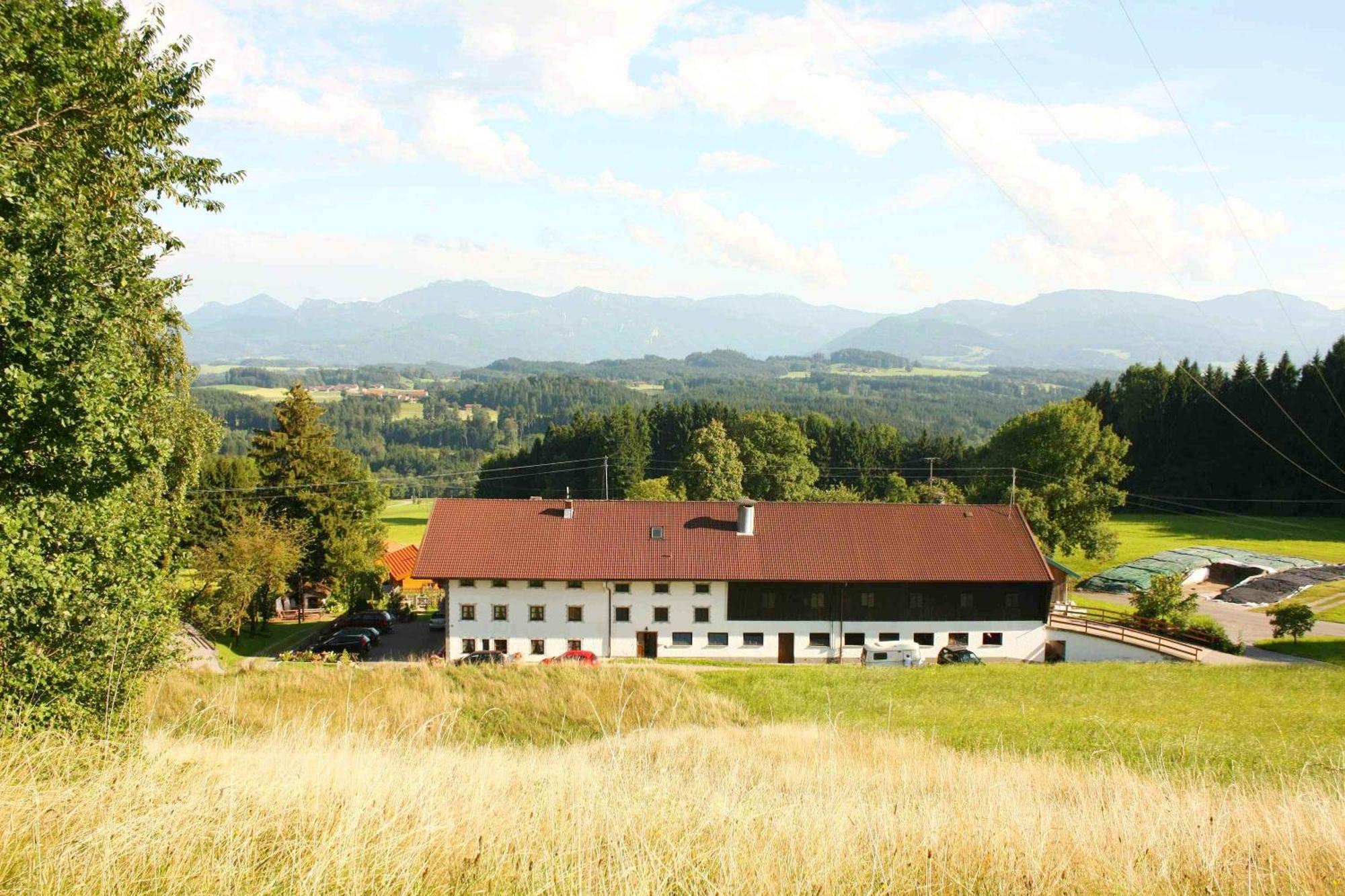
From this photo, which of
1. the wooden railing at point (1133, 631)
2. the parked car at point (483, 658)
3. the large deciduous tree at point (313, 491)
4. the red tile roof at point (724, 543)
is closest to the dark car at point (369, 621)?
the large deciduous tree at point (313, 491)

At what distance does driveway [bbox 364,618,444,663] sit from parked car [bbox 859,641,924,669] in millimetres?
17235

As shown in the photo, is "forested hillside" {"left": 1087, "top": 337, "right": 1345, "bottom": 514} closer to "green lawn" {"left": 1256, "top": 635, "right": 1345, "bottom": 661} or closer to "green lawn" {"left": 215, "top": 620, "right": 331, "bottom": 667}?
"green lawn" {"left": 1256, "top": 635, "right": 1345, "bottom": 661}

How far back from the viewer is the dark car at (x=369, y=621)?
43.1m

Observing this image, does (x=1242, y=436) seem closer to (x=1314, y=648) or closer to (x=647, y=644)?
(x=1314, y=648)

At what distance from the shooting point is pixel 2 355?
10383 millimetres

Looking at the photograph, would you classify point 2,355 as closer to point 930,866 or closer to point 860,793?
point 860,793

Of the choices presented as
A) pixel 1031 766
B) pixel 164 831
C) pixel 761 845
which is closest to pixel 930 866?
pixel 761 845

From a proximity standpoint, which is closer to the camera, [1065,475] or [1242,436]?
[1065,475]

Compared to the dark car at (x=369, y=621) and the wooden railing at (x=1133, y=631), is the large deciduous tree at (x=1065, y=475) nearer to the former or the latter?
the wooden railing at (x=1133, y=631)

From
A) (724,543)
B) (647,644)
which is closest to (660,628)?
(647,644)

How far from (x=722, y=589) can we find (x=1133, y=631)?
1677 cm

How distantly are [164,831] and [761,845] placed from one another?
365 centimetres

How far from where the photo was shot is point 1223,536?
6944cm

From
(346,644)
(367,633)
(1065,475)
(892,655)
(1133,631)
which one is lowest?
(367,633)
